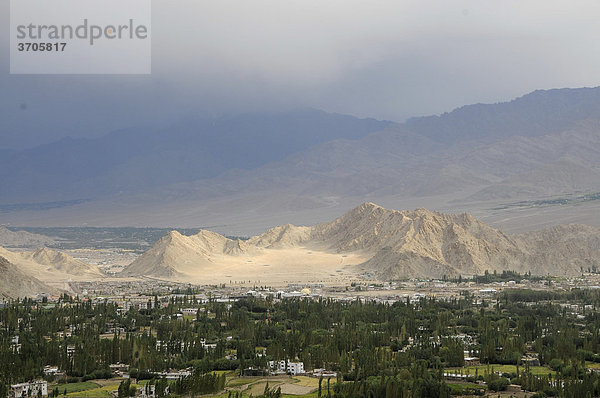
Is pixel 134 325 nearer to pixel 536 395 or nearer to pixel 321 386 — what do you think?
pixel 321 386

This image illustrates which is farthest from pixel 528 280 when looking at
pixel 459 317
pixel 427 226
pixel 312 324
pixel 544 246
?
pixel 312 324

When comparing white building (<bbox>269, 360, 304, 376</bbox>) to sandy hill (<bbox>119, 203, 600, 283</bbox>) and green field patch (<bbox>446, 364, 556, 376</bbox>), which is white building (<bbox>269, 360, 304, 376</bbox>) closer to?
green field patch (<bbox>446, 364, 556, 376</bbox>)

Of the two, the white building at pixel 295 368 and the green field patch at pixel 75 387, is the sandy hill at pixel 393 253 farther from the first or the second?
the green field patch at pixel 75 387

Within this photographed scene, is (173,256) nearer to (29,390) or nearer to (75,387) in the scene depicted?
(75,387)

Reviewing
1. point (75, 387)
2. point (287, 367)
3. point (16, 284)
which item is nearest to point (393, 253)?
point (16, 284)

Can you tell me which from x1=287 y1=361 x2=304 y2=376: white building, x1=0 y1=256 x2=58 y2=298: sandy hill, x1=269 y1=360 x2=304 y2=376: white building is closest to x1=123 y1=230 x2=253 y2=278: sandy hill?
x1=0 y1=256 x2=58 y2=298: sandy hill
